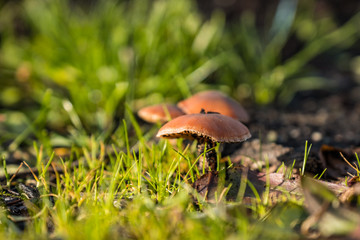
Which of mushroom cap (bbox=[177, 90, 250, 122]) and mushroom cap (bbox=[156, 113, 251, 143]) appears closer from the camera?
mushroom cap (bbox=[156, 113, 251, 143])

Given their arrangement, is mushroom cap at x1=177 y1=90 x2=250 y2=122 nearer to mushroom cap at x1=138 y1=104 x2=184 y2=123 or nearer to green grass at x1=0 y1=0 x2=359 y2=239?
mushroom cap at x1=138 y1=104 x2=184 y2=123

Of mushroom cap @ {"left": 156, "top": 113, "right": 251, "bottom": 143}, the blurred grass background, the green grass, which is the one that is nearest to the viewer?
mushroom cap @ {"left": 156, "top": 113, "right": 251, "bottom": 143}

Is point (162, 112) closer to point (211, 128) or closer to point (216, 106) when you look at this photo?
point (216, 106)

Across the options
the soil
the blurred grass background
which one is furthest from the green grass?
the soil

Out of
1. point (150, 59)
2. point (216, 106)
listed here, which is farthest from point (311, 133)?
point (150, 59)

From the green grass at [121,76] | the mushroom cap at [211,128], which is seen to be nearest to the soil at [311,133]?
the green grass at [121,76]

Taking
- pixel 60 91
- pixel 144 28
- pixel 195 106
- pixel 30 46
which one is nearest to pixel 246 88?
pixel 144 28

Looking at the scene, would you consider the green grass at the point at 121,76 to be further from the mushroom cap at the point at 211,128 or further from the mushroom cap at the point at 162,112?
the mushroom cap at the point at 211,128
